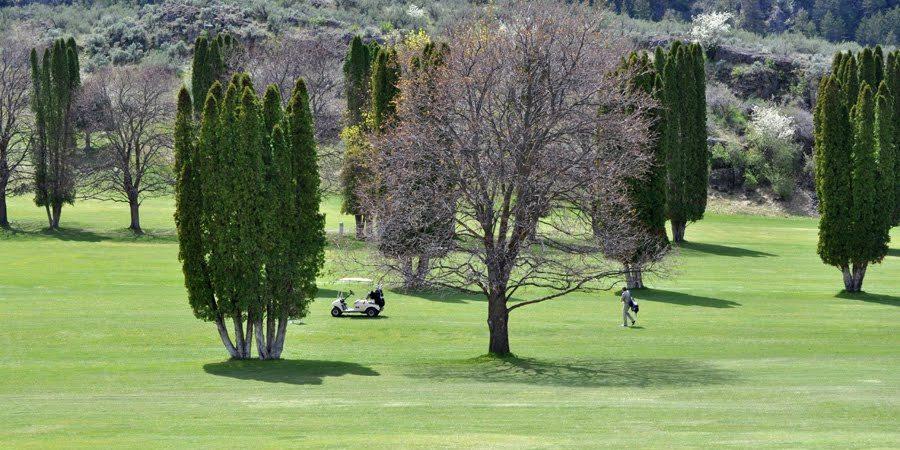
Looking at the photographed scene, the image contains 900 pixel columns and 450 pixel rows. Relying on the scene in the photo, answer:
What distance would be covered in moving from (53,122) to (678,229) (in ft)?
124

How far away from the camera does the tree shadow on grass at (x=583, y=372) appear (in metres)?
27.5

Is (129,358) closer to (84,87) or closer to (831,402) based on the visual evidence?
(831,402)

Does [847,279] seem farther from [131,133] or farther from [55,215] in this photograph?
[55,215]

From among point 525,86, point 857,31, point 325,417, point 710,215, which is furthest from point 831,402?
point 857,31

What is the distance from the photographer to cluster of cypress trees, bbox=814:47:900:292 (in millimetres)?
48812

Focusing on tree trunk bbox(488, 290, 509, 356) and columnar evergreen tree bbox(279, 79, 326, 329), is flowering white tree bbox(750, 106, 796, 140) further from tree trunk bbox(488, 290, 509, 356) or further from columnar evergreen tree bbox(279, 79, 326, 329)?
columnar evergreen tree bbox(279, 79, 326, 329)

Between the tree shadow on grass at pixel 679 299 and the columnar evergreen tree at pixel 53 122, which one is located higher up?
the columnar evergreen tree at pixel 53 122

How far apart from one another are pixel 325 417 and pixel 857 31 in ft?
608

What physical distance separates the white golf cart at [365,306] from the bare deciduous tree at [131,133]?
98.8 feet

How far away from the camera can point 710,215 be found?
8888cm

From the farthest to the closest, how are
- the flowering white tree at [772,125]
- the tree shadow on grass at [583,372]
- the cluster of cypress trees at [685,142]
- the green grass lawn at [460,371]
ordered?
the flowering white tree at [772,125]
the cluster of cypress trees at [685,142]
the tree shadow on grass at [583,372]
the green grass lawn at [460,371]

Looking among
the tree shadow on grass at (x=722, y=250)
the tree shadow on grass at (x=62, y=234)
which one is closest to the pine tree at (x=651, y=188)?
the tree shadow on grass at (x=722, y=250)

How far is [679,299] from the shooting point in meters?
47.2

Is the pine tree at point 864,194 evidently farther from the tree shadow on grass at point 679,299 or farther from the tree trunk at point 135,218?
the tree trunk at point 135,218
